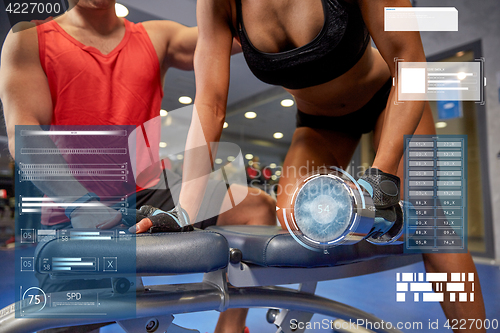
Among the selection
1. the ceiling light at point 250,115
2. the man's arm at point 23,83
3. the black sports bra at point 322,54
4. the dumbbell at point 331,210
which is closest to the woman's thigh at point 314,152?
the black sports bra at point 322,54

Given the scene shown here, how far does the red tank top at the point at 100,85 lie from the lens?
72cm

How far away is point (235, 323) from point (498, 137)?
241 centimetres

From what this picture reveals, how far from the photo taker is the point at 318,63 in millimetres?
556

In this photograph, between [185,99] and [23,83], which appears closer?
[23,83]

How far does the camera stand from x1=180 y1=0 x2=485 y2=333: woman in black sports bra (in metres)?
0.45

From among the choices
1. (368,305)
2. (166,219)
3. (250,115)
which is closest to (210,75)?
(166,219)

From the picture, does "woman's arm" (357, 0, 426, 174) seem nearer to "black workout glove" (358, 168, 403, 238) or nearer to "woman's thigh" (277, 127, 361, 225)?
"black workout glove" (358, 168, 403, 238)

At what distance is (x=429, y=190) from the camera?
530mm

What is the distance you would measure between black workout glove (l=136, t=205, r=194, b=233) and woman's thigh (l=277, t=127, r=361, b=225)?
1.15 ft

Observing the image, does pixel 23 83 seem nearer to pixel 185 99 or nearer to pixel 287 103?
pixel 185 99

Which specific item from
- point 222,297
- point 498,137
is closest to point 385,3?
point 222,297

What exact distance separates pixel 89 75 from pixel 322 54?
22.0 inches
